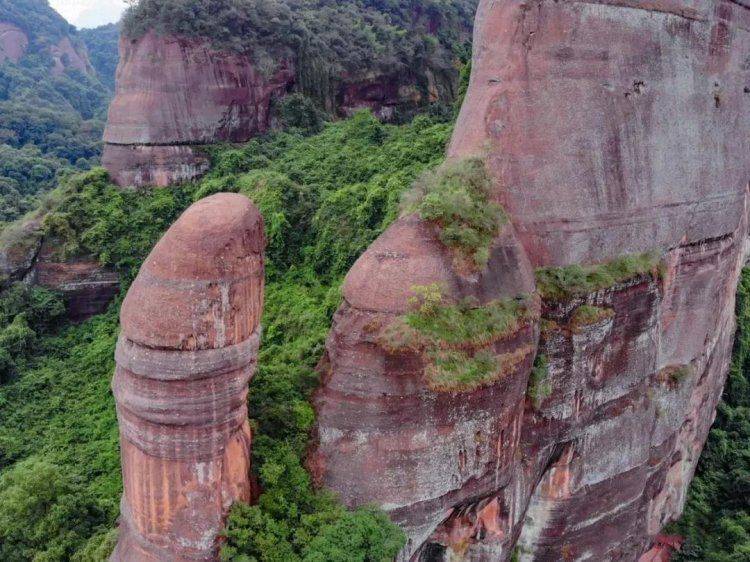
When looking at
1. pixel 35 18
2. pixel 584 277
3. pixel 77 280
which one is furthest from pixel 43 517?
pixel 35 18

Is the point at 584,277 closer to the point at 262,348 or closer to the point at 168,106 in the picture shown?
the point at 262,348

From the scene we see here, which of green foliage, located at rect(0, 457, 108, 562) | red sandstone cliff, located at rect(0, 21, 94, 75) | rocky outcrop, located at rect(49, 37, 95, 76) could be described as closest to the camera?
green foliage, located at rect(0, 457, 108, 562)

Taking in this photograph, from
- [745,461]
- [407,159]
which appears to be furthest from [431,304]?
[745,461]

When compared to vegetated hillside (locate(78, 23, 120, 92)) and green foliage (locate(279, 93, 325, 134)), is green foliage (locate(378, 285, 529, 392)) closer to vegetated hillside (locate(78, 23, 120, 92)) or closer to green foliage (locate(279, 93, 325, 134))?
green foliage (locate(279, 93, 325, 134))

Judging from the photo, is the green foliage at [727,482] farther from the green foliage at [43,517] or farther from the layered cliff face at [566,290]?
the green foliage at [43,517]

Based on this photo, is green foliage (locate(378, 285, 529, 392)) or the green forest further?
the green forest

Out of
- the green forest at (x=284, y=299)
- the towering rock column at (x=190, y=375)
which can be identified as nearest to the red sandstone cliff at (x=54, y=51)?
the green forest at (x=284, y=299)

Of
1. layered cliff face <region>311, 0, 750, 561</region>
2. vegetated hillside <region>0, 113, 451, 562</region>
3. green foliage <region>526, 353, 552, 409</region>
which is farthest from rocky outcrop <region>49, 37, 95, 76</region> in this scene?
green foliage <region>526, 353, 552, 409</region>

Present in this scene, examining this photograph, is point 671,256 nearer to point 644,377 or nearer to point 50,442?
point 644,377
